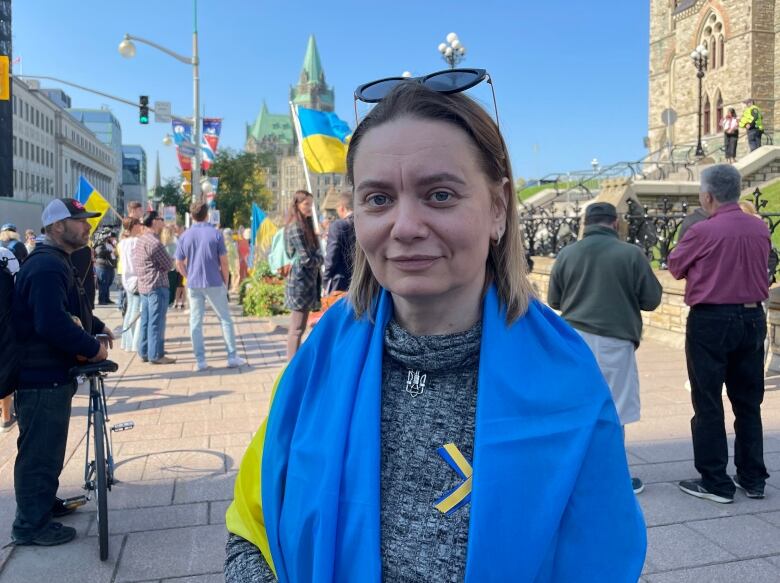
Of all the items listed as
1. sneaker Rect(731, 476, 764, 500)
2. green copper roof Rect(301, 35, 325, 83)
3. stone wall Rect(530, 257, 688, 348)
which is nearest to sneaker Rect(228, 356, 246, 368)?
stone wall Rect(530, 257, 688, 348)

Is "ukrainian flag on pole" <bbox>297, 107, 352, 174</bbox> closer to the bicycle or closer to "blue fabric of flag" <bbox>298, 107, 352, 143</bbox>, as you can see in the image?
"blue fabric of flag" <bbox>298, 107, 352, 143</bbox>

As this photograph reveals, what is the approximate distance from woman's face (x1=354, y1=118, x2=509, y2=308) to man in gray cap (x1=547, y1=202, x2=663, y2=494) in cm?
363

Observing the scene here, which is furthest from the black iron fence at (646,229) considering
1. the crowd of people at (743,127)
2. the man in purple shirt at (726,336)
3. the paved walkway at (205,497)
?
the crowd of people at (743,127)

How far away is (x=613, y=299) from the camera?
4.94 meters

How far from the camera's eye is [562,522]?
1.40m

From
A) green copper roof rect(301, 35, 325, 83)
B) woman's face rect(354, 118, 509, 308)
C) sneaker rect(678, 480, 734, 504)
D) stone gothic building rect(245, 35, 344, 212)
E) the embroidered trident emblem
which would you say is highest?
green copper roof rect(301, 35, 325, 83)

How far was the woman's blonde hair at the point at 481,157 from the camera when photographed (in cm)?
151

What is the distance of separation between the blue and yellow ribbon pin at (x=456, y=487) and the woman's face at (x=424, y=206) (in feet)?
1.09

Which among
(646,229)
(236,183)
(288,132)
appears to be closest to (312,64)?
(288,132)

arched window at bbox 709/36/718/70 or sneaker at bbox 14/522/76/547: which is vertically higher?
arched window at bbox 709/36/718/70

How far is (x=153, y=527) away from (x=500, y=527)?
3.62 metres

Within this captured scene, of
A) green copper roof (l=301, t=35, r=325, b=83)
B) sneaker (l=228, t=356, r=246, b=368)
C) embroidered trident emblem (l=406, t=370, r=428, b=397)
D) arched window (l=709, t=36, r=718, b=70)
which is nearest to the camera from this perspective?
embroidered trident emblem (l=406, t=370, r=428, b=397)

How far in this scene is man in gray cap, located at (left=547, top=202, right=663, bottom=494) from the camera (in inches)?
194

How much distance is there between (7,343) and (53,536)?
1154 millimetres
